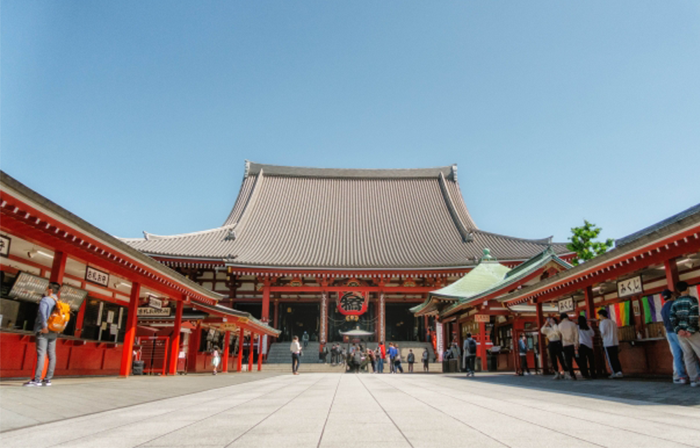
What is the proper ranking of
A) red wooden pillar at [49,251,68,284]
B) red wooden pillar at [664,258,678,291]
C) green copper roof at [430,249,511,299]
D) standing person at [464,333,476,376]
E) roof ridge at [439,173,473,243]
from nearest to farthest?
red wooden pillar at [664,258,678,291]
red wooden pillar at [49,251,68,284]
standing person at [464,333,476,376]
green copper roof at [430,249,511,299]
roof ridge at [439,173,473,243]

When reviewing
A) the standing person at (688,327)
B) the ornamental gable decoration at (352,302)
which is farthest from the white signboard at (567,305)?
the ornamental gable decoration at (352,302)

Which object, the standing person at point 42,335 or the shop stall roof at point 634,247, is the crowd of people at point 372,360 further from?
the standing person at point 42,335

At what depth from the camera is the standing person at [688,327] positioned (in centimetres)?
682

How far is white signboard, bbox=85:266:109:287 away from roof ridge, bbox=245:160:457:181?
27.2 meters

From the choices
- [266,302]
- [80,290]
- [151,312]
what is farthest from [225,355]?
[80,290]

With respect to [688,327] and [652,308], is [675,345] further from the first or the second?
[652,308]

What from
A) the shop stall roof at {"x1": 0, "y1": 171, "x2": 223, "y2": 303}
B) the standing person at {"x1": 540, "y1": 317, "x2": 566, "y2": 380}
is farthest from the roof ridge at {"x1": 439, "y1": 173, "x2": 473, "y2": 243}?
the shop stall roof at {"x1": 0, "y1": 171, "x2": 223, "y2": 303}

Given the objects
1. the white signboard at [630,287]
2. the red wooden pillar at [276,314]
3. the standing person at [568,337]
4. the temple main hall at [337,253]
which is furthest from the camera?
the red wooden pillar at [276,314]

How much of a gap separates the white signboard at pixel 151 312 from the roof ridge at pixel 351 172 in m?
24.4

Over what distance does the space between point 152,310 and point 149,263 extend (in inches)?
117

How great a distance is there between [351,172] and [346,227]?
25.7 ft

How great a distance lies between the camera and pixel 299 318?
97.5 feet

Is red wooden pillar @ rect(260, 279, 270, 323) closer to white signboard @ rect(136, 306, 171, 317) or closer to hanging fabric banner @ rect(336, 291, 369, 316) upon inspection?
hanging fabric banner @ rect(336, 291, 369, 316)

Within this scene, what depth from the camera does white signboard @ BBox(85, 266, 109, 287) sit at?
10.3 metres
